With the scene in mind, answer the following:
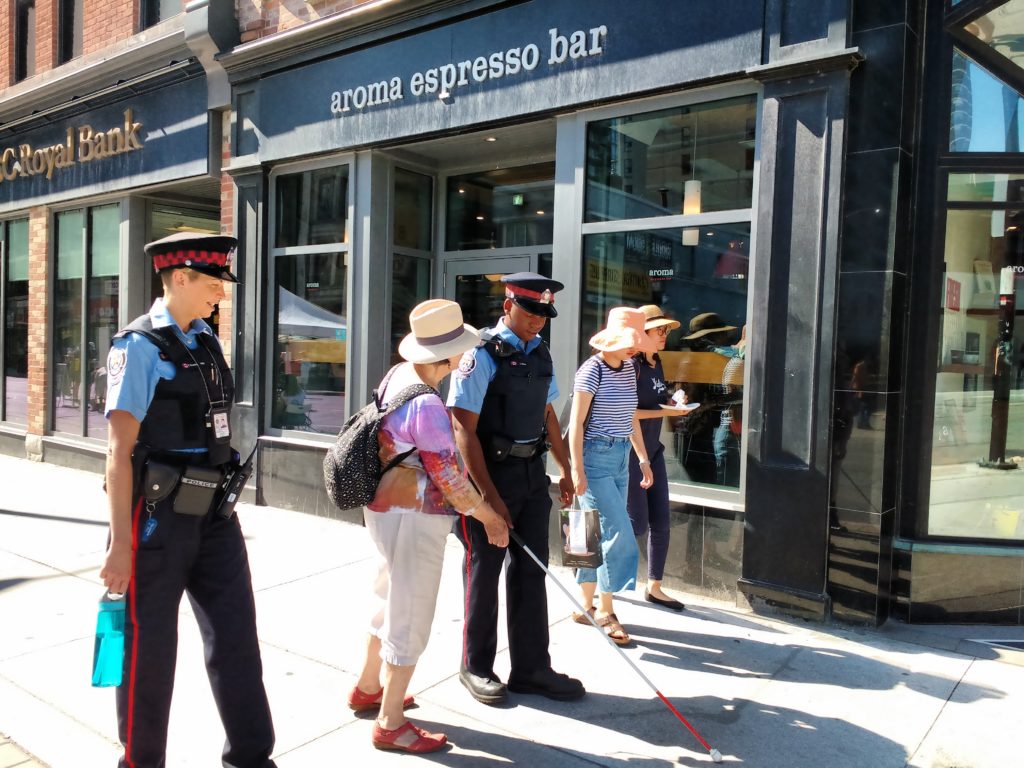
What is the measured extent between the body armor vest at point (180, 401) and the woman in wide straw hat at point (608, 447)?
2065 millimetres

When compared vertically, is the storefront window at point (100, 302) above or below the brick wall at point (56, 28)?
below

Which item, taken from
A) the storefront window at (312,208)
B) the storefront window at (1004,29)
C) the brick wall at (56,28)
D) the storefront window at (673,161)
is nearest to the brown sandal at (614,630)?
the storefront window at (673,161)

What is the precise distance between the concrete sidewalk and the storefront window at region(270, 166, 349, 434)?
8.41 ft

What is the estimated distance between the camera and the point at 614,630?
454 cm

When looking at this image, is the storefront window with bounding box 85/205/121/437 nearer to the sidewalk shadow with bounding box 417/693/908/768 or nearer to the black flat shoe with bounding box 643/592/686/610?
the black flat shoe with bounding box 643/592/686/610

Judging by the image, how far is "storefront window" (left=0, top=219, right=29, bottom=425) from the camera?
1139 centimetres

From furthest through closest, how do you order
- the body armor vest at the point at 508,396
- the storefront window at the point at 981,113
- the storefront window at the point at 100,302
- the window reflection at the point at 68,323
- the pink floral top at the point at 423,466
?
1. the window reflection at the point at 68,323
2. the storefront window at the point at 100,302
3. the storefront window at the point at 981,113
4. the body armor vest at the point at 508,396
5. the pink floral top at the point at 423,466

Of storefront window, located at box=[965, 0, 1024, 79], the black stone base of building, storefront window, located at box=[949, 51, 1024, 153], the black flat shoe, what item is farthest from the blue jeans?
storefront window, located at box=[965, 0, 1024, 79]

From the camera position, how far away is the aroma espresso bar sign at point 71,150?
949cm

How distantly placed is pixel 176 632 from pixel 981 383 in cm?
477

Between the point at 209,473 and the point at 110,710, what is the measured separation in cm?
169

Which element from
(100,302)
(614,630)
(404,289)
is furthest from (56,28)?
(614,630)

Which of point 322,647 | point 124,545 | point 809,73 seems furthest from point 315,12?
point 124,545

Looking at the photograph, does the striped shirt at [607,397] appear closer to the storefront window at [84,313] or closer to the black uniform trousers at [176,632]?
the black uniform trousers at [176,632]
